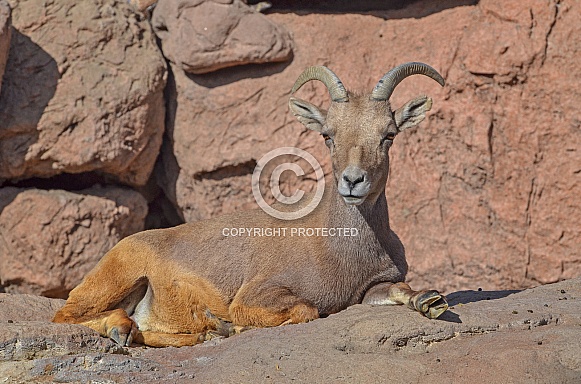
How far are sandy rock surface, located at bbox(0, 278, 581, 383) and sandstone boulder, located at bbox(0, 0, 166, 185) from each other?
15.7 feet

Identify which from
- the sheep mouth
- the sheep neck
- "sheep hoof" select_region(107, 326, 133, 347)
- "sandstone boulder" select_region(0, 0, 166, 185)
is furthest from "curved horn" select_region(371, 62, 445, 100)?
"sandstone boulder" select_region(0, 0, 166, 185)

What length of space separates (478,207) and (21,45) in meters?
6.34

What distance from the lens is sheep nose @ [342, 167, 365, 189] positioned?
7.93 meters

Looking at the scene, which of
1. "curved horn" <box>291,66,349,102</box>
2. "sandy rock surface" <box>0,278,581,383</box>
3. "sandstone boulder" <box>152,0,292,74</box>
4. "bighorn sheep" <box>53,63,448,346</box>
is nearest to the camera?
"sandy rock surface" <box>0,278,581,383</box>

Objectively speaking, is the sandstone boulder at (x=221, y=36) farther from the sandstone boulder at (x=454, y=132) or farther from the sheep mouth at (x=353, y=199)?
the sheep mouth at (x=353, y=199)

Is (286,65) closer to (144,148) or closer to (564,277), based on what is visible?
(144,148)

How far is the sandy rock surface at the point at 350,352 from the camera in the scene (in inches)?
250

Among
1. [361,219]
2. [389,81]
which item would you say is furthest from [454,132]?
[361,219]

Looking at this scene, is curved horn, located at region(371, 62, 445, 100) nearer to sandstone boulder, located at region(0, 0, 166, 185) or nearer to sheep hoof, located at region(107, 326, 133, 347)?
sheep hoof, located at region(107, 326, 133, 347)

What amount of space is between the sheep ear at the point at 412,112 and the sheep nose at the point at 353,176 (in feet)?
3.43

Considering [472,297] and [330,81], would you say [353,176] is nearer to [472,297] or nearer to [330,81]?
[330,81]

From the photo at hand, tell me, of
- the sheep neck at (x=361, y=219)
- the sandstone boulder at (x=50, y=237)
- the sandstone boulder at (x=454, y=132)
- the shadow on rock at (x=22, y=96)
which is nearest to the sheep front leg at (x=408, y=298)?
the sheep neck at (x=361, y=219)

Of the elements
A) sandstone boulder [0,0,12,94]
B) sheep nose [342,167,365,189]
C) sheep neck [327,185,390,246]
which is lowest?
sheep neck [327,185,390,246]

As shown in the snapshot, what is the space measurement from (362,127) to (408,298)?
1.63m
